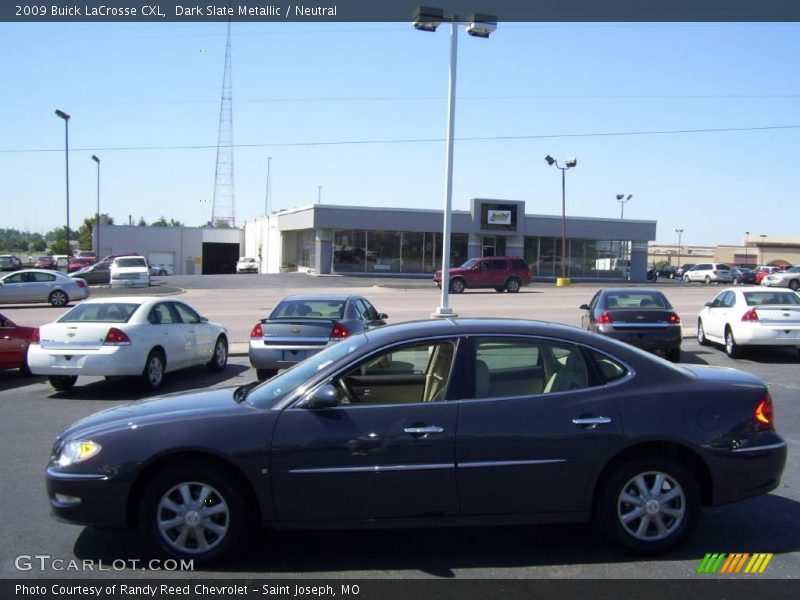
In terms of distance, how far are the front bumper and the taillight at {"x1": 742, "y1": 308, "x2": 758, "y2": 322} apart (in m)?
→ 12.7

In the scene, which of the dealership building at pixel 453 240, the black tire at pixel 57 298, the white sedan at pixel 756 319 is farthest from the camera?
the dealership building at pixel 453 240

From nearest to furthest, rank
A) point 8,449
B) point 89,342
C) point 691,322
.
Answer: point 8,449 → point 89,342 → point 691,322

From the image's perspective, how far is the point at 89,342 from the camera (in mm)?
10828

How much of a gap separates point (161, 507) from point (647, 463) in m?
3.11

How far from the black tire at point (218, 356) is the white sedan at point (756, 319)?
9802 millimetres

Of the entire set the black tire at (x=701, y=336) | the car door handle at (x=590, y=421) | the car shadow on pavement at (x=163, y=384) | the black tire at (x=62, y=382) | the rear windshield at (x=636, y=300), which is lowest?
the car shadow on pavement at (x=163, y=384)

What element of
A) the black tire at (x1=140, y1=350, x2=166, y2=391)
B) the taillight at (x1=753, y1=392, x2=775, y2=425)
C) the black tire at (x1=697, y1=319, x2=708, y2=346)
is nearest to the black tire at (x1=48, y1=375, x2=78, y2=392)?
the black tire at (x1=140, y1=350, x2=166, y2=391)

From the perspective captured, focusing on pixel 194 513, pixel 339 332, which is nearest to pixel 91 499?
pixel 194 513

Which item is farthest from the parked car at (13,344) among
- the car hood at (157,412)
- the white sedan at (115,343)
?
the car hood at (157,412)

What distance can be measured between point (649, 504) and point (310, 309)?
334 inches

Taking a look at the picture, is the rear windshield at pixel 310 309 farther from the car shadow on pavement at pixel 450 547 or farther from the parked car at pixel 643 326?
the car shadow on pavement at pixel 450 547

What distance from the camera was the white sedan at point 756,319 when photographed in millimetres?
13969
